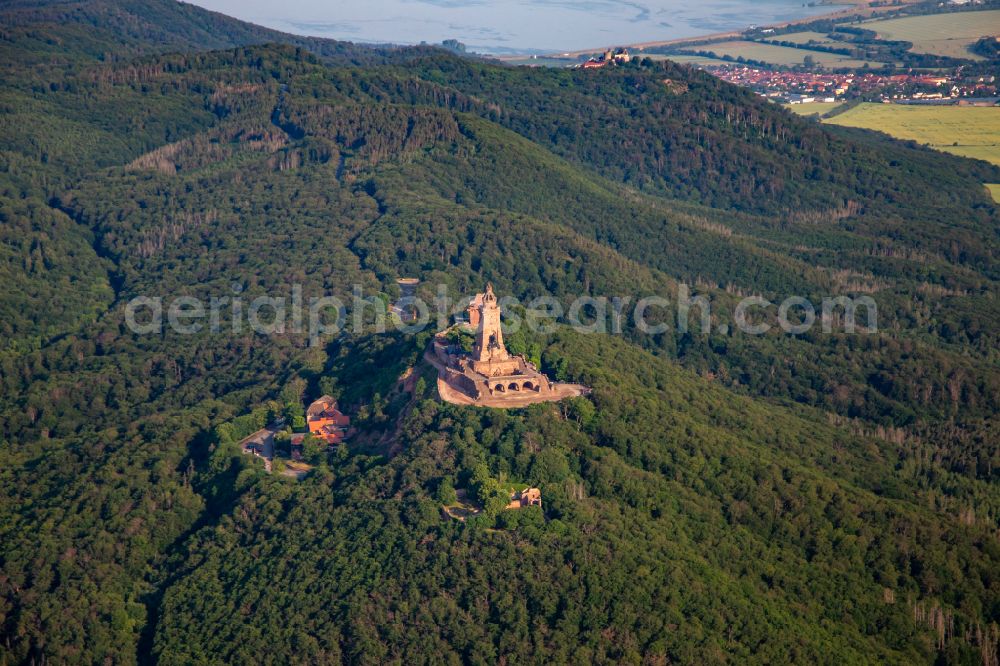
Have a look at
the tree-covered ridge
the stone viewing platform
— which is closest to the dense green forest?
the tree-covered ridge

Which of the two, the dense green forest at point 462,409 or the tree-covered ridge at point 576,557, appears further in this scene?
the dense green forest at point 462,409

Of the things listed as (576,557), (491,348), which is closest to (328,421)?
(491,348)

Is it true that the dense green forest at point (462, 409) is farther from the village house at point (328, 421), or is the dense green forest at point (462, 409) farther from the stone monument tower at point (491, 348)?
the stone monument tower at point (491, 348)

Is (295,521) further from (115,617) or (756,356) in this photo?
(756,356)

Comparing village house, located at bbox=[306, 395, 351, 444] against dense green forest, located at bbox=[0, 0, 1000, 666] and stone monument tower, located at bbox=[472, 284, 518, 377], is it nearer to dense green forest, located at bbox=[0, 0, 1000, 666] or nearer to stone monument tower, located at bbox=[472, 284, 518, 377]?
dense green forest, located at bbox=[0, 0, 1000, 666]

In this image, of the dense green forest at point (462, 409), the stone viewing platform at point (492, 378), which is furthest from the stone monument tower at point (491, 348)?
the dense green forest at point (462, 409)

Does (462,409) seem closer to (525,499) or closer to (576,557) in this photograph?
(525,499)
